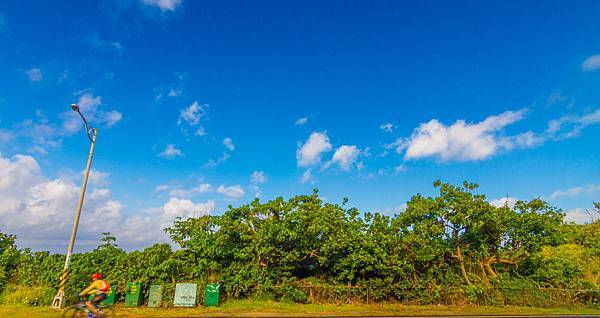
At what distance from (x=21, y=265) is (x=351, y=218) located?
21828 mm

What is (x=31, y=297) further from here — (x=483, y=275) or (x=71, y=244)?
(x=483, y=275)

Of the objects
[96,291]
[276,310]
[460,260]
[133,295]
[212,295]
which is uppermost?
[460,260]

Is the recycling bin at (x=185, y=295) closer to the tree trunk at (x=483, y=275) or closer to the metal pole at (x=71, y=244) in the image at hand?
the metal pole at (x=71, y=244)

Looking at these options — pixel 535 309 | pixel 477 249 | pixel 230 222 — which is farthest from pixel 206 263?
pixel 535 309

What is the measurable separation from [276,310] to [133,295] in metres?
8.14

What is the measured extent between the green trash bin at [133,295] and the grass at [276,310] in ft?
2.22

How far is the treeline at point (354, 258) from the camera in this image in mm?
20422

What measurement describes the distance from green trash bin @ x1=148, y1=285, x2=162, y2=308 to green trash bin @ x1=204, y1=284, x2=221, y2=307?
8.40ft

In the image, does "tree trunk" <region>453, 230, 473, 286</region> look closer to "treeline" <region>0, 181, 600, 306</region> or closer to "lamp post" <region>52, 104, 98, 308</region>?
"treeline" <region>0, 181, 600, 306</region>

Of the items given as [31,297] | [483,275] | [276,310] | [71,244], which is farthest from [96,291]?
[483,275]

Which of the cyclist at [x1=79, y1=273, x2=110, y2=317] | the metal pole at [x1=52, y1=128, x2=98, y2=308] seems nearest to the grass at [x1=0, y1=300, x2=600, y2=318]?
the metal pole at [x1=52, y1=128, x2=98, y2=308]

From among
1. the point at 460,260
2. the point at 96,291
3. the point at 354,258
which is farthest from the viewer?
the point at 460,260

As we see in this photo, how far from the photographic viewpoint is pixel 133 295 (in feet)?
60.1

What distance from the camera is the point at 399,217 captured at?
2514 centimetres
